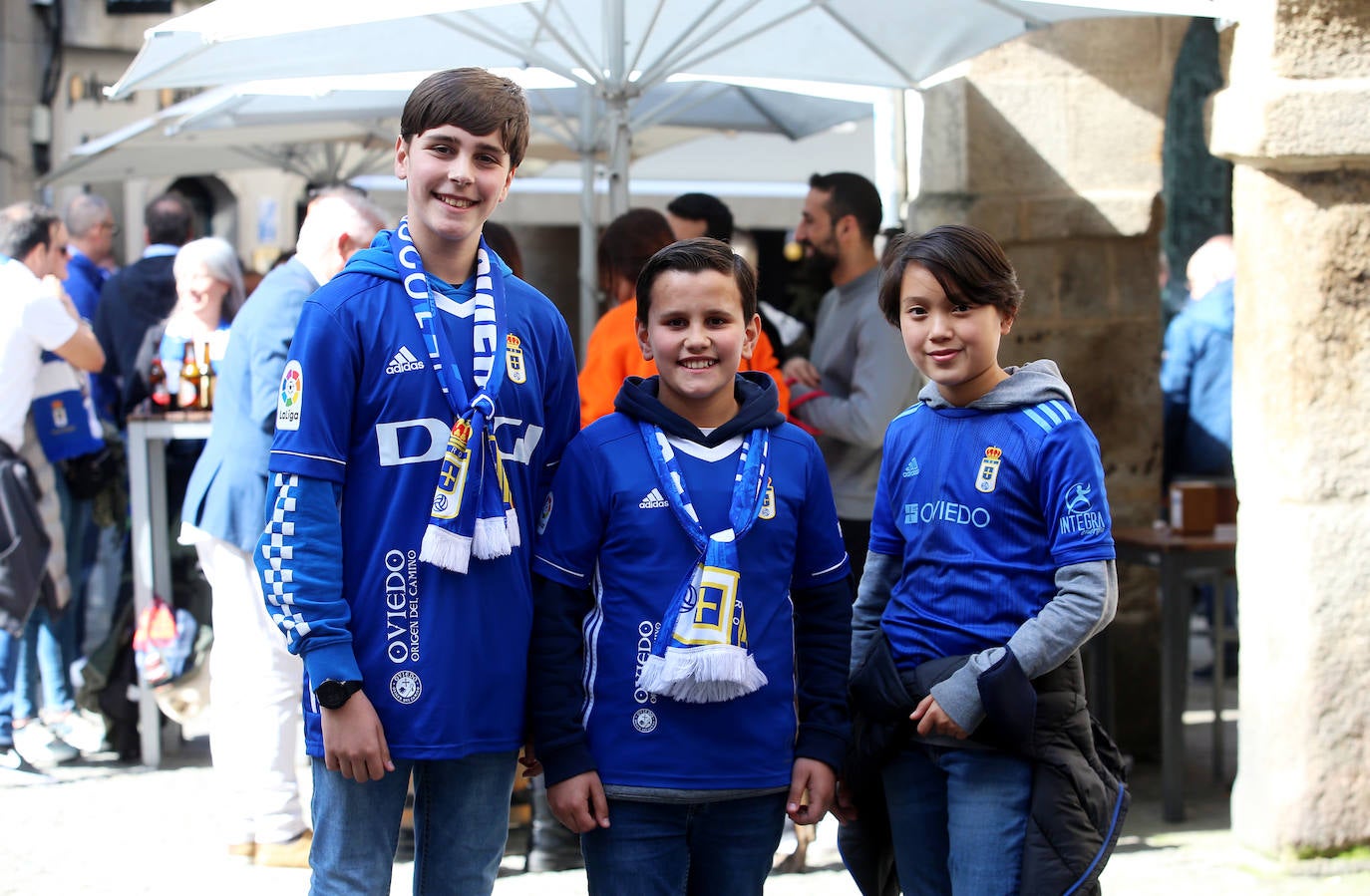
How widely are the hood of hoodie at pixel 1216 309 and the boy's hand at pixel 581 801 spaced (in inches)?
213

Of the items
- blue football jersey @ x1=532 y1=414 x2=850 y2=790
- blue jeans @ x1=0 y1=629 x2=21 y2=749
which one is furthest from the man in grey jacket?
blue jeans @ x1=0 y1=629 x2=21 y2=749

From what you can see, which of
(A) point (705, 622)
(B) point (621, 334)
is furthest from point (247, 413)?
(A) point (705, 622)

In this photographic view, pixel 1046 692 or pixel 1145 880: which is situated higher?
pixel 1046 692

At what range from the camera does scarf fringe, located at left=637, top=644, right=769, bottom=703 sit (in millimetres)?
2604

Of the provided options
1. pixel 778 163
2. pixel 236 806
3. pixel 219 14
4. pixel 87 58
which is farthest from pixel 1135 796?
pixel 87 58

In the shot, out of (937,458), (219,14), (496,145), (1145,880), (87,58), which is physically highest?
(87,58)

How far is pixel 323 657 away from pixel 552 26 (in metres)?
3.40

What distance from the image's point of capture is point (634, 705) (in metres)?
2.66

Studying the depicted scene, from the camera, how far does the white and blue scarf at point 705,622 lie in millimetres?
2613

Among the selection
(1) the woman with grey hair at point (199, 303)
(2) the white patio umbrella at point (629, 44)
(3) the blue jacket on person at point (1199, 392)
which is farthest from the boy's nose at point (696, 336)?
(3) the blue jacket on person at point (1199, 392)

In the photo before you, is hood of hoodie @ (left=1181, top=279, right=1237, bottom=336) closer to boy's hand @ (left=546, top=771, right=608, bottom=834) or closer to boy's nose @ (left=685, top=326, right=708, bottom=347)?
boy's nose @ (left=685, top=326, right=708, bottom=347)

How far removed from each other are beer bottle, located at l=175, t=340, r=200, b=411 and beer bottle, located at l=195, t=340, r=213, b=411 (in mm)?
10

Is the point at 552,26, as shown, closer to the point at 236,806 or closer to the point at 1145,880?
the point at 236,806

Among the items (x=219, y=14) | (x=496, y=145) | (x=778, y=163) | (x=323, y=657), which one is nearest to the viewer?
(x=323, y=657)
